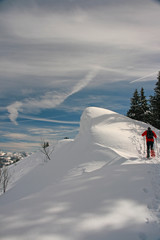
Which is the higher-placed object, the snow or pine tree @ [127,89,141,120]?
pine tree @ [127,89,141,120]

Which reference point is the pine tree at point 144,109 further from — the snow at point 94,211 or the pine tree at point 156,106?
the snow at point 94,211

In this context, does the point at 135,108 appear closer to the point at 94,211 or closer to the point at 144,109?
the point at 144,109

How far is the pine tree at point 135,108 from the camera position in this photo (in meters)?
30.6

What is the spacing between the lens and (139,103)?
31438mm

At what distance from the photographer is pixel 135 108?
31.1 meters

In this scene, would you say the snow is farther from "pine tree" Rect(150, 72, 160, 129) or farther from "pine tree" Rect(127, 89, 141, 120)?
"pine tree" Rect(127, 89, 141, 120)

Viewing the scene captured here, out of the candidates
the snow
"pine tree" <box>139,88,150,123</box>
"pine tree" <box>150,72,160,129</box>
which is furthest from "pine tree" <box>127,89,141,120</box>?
the snow

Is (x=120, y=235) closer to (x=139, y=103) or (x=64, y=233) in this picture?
(x=64, y=233)

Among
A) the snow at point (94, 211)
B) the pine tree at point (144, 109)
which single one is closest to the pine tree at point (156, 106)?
the pine tree at point (144, 109)

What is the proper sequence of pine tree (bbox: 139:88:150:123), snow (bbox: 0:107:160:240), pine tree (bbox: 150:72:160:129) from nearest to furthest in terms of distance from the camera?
snow (bbox: 0:107:160:240), pine tree (bbox: 150:72:160:129), pine tree (bbox: 139:88:150:123)

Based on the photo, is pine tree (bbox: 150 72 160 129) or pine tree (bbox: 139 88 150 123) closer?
pine tree (bbox: 150 72 160 129)

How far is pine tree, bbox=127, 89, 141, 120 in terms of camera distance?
100ft

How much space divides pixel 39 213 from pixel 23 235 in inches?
33.5

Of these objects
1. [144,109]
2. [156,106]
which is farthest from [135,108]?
[156,106]
